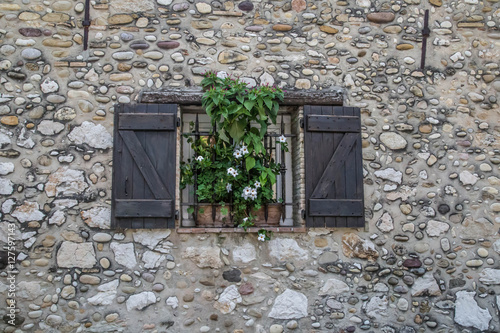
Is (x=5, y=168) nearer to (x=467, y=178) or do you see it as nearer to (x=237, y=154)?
(x=237, y=154)

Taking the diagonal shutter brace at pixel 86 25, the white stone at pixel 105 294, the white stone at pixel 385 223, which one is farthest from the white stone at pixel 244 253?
the diagonal shutter brace at pixel 86 25

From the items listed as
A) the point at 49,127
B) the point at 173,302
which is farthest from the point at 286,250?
the point at 49,127

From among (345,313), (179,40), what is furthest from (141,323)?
(179,40)

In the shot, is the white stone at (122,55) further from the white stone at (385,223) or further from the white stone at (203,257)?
the white stone at (385,223)

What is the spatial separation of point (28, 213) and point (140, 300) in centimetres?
120

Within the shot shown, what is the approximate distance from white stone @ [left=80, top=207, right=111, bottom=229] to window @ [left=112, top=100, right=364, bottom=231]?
11 centimetres

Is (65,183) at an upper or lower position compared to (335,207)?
upper

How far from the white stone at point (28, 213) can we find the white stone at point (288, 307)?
2.13 metres

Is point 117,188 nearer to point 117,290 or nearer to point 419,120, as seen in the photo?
point 117,290

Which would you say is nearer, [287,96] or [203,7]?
[287,96]

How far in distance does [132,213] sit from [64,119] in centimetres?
104

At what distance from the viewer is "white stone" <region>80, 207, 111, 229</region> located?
386cm

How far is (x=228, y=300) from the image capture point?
152 inches

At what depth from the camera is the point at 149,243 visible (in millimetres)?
3857
